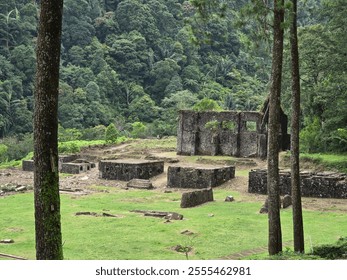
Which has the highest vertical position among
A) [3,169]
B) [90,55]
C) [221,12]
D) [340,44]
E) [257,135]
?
[90,55]

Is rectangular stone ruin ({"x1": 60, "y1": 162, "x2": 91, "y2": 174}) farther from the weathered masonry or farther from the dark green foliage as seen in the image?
the dark green foliage

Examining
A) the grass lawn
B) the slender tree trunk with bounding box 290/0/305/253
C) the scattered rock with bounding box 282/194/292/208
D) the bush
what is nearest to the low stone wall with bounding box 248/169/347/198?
the grass lawn

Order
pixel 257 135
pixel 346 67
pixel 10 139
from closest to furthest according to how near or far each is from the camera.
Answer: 1. pixel 346 67
2. pixel 257 135
3. pixel 10 139

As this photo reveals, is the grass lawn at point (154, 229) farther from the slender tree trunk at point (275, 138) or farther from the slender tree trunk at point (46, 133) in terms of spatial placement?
the slender tree trunk at point (46, 133)

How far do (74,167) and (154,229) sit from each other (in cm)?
1888

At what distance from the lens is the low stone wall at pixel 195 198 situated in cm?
2040

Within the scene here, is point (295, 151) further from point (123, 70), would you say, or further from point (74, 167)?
point (123, 70)

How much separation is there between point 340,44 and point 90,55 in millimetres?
50202

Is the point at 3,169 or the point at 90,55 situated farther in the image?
the point at 90,55

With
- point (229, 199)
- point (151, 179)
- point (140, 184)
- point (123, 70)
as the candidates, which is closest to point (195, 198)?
point (229, 199)

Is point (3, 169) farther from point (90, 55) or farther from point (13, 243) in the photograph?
point (90, 55)

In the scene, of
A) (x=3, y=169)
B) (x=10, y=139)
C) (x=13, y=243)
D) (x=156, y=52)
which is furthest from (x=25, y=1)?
(x=13, y=243)

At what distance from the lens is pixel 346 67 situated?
1040 inches

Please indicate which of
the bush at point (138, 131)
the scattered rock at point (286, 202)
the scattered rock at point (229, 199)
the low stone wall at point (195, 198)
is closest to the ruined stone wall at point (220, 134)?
the scattered rock at point (229, 199)
